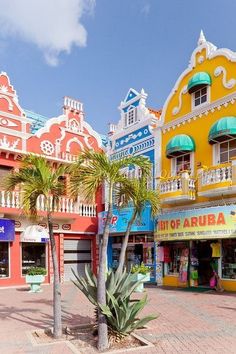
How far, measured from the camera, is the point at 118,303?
790 centimetres

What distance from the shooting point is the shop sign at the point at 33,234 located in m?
18.0

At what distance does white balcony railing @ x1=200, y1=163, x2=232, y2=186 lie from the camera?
1433 cm

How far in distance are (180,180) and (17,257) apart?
8729 millimetres

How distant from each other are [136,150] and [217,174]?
249 inches

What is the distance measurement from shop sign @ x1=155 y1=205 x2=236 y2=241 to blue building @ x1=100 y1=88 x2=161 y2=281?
A: 167cm

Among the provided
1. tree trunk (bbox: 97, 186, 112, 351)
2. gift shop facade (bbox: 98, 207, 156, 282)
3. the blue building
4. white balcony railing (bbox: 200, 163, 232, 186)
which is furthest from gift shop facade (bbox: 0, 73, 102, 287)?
tree trunk (bbox: 97, 186, 112, 351)

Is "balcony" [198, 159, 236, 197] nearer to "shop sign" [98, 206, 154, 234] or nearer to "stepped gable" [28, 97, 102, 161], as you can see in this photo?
"shop sign" [98, 206, 154, 234]

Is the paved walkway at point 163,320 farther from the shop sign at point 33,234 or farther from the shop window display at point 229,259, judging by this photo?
the shop sign at point 33,234

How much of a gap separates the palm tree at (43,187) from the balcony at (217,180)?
25.1 ft

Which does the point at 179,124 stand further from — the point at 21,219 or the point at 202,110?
the point at 21,219

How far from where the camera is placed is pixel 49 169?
→ 27.7ft

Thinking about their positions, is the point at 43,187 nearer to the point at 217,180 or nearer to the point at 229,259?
the point at 217,180

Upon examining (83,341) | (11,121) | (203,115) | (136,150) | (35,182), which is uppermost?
(11,121)

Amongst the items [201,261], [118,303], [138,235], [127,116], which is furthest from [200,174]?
[118,303]
